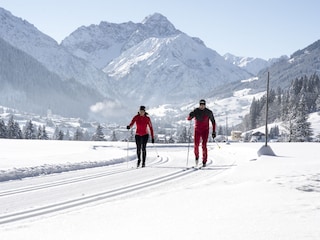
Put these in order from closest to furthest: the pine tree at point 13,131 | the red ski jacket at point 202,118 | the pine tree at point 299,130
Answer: the red ski jacket at point 202,118 → the pine tree at point 13,131 → the pine tree at point 299,130

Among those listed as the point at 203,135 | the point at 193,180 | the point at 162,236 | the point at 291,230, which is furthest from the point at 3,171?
the point at 291,230

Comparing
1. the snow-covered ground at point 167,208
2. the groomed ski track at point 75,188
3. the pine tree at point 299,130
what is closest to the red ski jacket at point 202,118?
the groomed ski track at point 75,188

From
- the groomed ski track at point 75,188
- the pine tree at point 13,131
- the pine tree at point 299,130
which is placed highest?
the pine tree at point 299,130

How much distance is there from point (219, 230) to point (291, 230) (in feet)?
2.54

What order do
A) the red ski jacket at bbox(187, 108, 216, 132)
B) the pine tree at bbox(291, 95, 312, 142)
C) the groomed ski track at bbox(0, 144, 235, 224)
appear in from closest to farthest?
the groomed ski track at bbox(0, 144, 235, 224)
the red ski jacket at bbox(187, 108, 216, 132)
the pine tree at bbox(291, 95, 312, 142)

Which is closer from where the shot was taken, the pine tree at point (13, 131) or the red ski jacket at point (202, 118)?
the red ski jacket at point (202, 118)

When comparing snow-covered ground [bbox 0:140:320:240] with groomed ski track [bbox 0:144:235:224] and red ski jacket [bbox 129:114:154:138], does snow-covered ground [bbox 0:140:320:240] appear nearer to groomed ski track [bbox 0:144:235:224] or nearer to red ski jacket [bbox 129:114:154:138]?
groomed ski track [bbox 0:144:235:224]

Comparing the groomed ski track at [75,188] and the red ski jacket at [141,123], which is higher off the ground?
the red ski jacket at [141,123]

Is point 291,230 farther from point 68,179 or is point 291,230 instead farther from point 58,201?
point 68,179

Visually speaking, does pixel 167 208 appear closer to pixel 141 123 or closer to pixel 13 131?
pixel 141 123

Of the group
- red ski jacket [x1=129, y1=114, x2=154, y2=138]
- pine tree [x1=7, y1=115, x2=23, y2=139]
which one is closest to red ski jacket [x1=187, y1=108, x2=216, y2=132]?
red ski jacket [x1=129, y1=114, x2=154, y2=138]

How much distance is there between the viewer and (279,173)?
895cm

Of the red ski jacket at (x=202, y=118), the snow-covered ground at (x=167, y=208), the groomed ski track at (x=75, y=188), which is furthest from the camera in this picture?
the red ski jacket at (x=202, y=118)

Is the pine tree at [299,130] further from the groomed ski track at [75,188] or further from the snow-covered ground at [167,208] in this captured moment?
the snow-covered ground at [167,208]
